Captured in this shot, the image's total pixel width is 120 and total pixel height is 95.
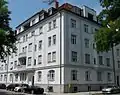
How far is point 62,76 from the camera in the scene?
37.1 metres

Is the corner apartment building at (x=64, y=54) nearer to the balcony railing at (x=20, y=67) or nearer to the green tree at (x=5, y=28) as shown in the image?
the balcony railing at (x=20, y=67)

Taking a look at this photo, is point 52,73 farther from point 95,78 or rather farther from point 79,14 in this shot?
point 79,14

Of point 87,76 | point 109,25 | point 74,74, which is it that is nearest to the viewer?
point 109,25

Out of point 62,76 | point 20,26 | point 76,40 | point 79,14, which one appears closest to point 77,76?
point 62,76

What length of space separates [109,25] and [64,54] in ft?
46.3

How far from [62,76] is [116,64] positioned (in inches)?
789

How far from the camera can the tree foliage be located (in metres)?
24.1

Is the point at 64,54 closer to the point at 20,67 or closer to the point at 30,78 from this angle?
the point at 30,78

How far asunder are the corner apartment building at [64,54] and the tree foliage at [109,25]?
12.3 metres

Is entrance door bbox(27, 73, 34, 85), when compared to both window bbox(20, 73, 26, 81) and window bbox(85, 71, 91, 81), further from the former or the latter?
window bbox(85, 71, 91, 81)

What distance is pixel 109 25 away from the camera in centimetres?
2512

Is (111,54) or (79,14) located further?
(111,54)

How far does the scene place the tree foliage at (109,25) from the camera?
2406 cm

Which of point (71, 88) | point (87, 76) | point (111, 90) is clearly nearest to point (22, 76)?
point (87, 76)
